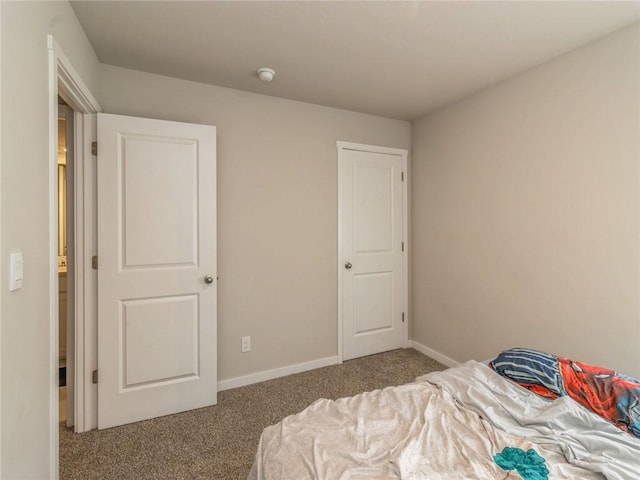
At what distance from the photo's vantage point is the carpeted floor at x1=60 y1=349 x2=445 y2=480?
173 cm

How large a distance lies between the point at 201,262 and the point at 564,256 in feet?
8.21

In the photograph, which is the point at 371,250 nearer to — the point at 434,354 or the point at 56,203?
the point at 434,354

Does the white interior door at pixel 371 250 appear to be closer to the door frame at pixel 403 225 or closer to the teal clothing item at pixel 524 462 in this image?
the door frame at pixel 403 225

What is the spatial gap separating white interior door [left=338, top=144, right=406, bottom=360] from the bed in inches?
66.3

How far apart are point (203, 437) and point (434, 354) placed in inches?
87.6

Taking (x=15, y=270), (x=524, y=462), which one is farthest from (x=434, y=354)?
(x=15, y=270)

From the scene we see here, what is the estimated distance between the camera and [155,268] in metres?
2.20

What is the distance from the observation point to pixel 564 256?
2100 mm

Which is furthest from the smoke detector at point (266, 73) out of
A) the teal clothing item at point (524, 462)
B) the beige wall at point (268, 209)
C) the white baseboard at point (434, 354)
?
the white baseboard at point (434, 354)

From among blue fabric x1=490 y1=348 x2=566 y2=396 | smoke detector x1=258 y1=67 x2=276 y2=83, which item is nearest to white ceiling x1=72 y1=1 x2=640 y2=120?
smoke detector x1=258 y1=67 x2=276 y2=83

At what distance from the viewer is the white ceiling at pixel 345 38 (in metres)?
1.67

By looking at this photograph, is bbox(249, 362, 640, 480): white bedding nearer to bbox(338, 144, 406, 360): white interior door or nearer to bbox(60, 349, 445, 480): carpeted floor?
bbox(60, 349, 445, 480): carpeted floor

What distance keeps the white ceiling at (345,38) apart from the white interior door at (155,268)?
468mm

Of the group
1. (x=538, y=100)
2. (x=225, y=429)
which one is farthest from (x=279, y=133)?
(x=225, y=429)
